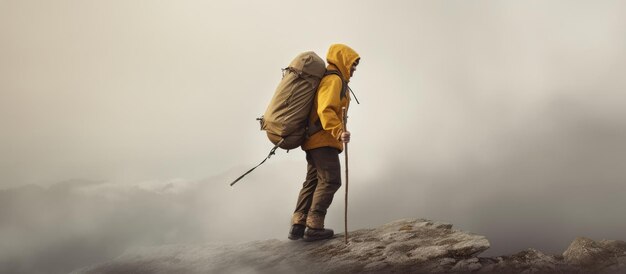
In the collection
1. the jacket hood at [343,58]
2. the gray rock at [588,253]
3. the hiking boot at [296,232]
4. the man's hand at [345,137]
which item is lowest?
the gray rock at [588,253]

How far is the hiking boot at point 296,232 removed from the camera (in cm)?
1052

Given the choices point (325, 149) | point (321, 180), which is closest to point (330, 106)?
point (325, 149)

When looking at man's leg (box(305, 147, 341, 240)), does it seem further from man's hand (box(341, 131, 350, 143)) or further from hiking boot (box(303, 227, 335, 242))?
man's hand (box(341, 131, 350, 143))

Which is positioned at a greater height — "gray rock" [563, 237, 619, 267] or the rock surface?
the rock surface

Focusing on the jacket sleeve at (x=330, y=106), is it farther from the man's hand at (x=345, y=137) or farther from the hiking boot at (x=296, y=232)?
the hiking boot at (x=296, y=232)

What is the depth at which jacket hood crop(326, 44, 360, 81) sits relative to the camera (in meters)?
A: 9.96

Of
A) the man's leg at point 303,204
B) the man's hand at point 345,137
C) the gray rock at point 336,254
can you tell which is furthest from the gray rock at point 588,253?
the man's leg at point 303,204

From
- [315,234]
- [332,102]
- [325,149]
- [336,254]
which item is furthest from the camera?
[315,234]

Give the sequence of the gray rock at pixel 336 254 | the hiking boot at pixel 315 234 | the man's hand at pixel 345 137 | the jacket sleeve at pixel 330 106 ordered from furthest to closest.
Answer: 1. the hiking boot at pixel 315 234
2. the jacket sleeve at pixel 330 106
3. the man's hand at pixel 345 137
4. the gray rock at pixel 336 254

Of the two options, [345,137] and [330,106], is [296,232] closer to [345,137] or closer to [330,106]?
[345,137]

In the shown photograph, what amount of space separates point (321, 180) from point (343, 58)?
2.31 meters

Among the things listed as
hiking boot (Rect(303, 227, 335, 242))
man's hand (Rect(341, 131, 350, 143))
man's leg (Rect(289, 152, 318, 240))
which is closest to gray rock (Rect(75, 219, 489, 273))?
hiking boot (Rect(303, 227, 335, 242))

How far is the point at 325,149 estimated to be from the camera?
9828mm

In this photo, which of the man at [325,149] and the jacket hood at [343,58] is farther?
the jacket hood at [343,58]
